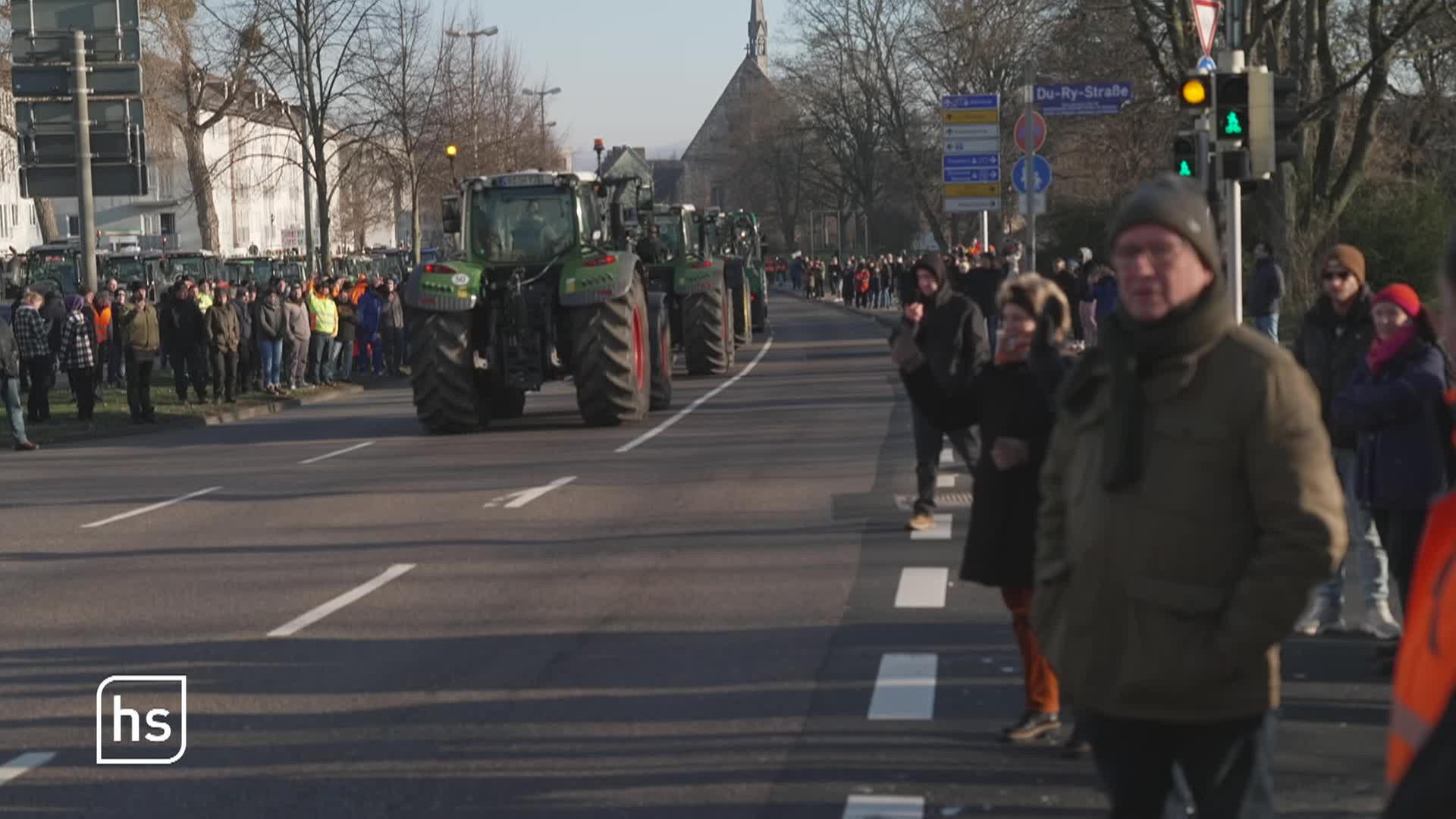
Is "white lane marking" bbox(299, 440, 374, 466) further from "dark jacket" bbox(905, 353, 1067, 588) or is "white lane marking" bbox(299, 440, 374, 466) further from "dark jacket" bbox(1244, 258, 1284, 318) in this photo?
"dark jacket" bbox(905, 353, 1067, 588)

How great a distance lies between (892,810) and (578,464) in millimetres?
12075

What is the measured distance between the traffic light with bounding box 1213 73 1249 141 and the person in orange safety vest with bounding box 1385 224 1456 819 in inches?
537

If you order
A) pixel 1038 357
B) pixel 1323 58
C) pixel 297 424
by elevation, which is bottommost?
pixel 297 424

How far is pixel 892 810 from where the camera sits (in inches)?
246

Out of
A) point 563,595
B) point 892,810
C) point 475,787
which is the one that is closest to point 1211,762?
point 892,810

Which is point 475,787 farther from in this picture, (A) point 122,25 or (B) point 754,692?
(A) point 122,25

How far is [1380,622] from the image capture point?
9.00 m


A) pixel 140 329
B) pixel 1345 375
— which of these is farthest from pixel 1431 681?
pixel 140 329

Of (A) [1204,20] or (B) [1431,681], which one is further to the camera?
(A) [1204,20]

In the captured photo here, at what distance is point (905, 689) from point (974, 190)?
27.0 metres

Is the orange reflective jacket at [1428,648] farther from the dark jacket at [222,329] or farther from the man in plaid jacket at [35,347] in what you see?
the dark jacket at [222,329]

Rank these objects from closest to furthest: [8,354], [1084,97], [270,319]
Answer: [8,354] < [1084,97] < [270,319]

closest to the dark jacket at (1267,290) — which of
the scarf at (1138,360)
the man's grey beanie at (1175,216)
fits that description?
the man's grey beanie at (1175,216)

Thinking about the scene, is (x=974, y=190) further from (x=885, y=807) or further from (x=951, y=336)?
(x=885, y=807)
